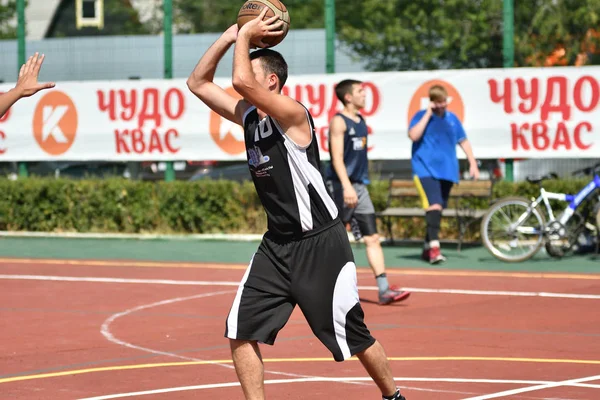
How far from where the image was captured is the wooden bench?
1594 centimetres

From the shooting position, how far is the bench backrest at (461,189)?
16.2 meters

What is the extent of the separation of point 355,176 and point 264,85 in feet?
18.7

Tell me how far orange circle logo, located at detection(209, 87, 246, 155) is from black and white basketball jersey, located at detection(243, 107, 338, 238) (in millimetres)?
12247

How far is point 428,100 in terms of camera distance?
17.6 meters

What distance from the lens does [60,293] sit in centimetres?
1255

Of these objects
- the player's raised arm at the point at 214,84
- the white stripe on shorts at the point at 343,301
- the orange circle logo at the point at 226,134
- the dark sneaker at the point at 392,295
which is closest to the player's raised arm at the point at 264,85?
the player's raised arm at the point at 214,84

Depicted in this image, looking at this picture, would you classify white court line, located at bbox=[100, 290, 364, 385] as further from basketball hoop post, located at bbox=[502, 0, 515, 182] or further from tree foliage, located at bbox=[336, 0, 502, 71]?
tree foliage, located at bbox=[336, 0, 502, 71]

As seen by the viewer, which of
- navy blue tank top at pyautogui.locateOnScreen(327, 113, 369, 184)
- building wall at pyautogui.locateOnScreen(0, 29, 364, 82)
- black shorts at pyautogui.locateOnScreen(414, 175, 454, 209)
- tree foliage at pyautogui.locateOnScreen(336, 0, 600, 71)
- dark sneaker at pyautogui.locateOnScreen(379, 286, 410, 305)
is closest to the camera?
dark sneaker at pyautogui.locateOnScreen(379, 286, 410, 305)

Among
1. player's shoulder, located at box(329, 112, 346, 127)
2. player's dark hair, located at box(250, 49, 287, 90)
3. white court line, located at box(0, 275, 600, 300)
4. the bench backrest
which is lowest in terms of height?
white court line, located at box(0, 275, 600, 300)

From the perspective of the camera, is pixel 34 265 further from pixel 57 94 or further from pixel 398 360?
pixel 398 360

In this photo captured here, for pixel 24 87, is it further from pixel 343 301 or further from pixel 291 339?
pixel 291 339

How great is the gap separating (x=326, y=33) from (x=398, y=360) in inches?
401

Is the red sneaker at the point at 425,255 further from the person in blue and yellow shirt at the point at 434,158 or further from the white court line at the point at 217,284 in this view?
the white court line at the point at 217,284

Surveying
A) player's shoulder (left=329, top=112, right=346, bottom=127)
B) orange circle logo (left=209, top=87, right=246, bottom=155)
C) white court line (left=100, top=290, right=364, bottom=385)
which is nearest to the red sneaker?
white court line (left=100, top=290, right=364, bottom=385)
